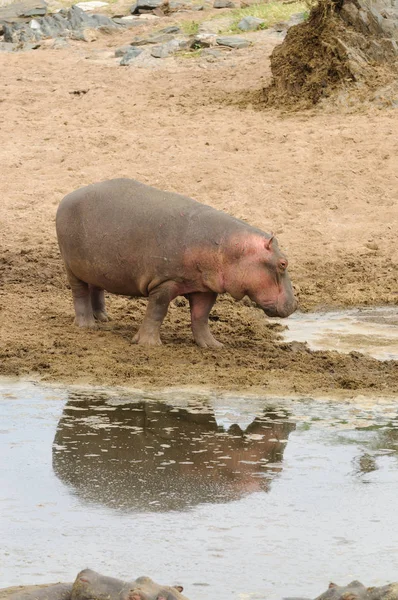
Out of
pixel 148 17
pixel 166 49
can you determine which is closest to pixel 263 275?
pixel 166 49

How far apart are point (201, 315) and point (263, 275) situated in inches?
25.4

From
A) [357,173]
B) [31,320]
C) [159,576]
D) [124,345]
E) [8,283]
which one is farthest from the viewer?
[357,173]

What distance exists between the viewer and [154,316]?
9102 millimetres

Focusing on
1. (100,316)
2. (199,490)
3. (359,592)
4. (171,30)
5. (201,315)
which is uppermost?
(359,592)

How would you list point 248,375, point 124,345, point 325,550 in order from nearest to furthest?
point 325,550 → point 248,375 → point 124,345

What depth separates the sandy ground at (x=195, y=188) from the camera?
862 cm

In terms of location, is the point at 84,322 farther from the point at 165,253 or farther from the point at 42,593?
the point at 42,593

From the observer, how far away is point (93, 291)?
10008mm

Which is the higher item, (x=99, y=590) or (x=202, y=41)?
(x=99, y=590)

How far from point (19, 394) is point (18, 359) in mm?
842

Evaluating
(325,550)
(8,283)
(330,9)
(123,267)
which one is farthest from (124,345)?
(330,9)

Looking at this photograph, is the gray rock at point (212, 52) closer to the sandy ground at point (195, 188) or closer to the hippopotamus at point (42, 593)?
the sandy ground at point (195, 188)

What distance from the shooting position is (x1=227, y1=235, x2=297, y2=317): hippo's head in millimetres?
8758

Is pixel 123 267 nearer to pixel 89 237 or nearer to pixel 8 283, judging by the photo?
pixel 89 237
